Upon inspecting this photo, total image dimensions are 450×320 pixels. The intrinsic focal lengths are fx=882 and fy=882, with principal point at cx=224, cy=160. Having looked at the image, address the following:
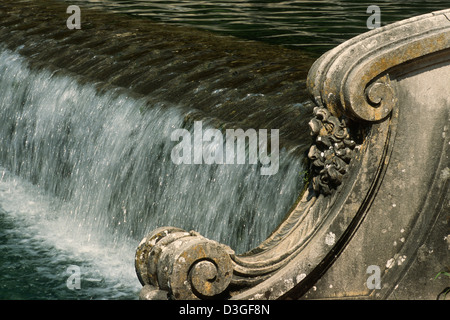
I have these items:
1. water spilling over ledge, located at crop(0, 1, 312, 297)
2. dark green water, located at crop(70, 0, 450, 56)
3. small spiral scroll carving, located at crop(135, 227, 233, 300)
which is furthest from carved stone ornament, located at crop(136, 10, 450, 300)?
dark green water, located at crop(70, 0, 450, 56)

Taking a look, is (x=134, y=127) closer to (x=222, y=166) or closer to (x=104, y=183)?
(x=104, y=183)

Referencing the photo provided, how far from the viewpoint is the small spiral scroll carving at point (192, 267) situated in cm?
402

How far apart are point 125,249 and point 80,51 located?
3.23 m

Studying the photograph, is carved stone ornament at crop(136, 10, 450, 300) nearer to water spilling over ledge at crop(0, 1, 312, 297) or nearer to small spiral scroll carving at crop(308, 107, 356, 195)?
small spiral scroll carving at crop(308, 107, 356, 195)

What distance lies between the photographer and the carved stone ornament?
13.2 feet

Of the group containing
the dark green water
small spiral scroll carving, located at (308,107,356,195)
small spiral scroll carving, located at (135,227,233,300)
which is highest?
the dark green water

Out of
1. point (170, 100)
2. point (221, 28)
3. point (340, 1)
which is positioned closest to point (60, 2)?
point (221, 28)

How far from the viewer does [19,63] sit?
414 inches

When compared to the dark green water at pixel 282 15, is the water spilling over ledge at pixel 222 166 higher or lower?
lower

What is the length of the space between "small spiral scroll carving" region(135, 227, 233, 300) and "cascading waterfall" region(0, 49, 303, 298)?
1847mm

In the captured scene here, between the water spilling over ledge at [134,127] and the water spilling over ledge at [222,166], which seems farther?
the water spilling over ledge at [134,127]

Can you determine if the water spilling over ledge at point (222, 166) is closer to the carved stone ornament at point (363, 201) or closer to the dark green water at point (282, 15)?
the carved stone ornament at point (363, 201)

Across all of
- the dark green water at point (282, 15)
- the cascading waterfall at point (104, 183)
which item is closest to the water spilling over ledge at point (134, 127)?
the cascading waterfall at point (104, 183)

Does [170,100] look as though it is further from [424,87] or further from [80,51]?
[424,87]
